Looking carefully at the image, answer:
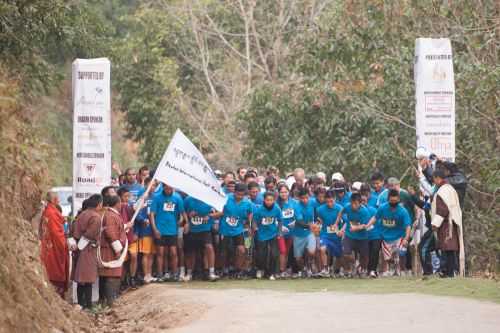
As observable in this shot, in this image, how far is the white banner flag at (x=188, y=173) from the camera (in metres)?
19.8

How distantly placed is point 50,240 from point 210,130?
2446 cm

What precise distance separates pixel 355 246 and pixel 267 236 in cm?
176

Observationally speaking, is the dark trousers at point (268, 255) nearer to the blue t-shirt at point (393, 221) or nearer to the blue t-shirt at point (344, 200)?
the blue t-shirt at point (344, 200)

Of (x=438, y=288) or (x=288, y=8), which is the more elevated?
(x=288, y=8)

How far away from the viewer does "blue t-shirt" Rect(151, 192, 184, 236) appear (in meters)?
21.1

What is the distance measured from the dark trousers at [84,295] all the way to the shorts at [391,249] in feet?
19.6

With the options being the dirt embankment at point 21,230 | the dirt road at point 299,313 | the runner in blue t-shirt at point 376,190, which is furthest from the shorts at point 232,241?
the dirt embankment at point 21,230

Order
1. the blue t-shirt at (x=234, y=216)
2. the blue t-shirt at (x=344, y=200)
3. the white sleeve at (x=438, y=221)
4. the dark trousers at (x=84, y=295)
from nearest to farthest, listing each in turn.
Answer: the dark trousers at (x=84, y=295) < the white sleeve at (x=438, y=221) < the blue t-shirt at (x=234, y=216) < the blue t-shirt at (x=344, y=200)

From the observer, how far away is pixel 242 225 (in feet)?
71.3

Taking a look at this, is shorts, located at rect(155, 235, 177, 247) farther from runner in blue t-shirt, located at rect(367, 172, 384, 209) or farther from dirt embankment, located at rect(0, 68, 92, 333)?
dirt embankment, located at rect(0, 68, 92, 333)

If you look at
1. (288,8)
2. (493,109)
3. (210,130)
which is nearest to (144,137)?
(210,130)

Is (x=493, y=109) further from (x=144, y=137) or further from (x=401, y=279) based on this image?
(x=144, y=137)

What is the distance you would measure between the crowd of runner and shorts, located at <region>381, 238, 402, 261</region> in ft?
0.07

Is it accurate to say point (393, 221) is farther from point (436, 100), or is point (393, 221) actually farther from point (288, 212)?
point (436, 100)
